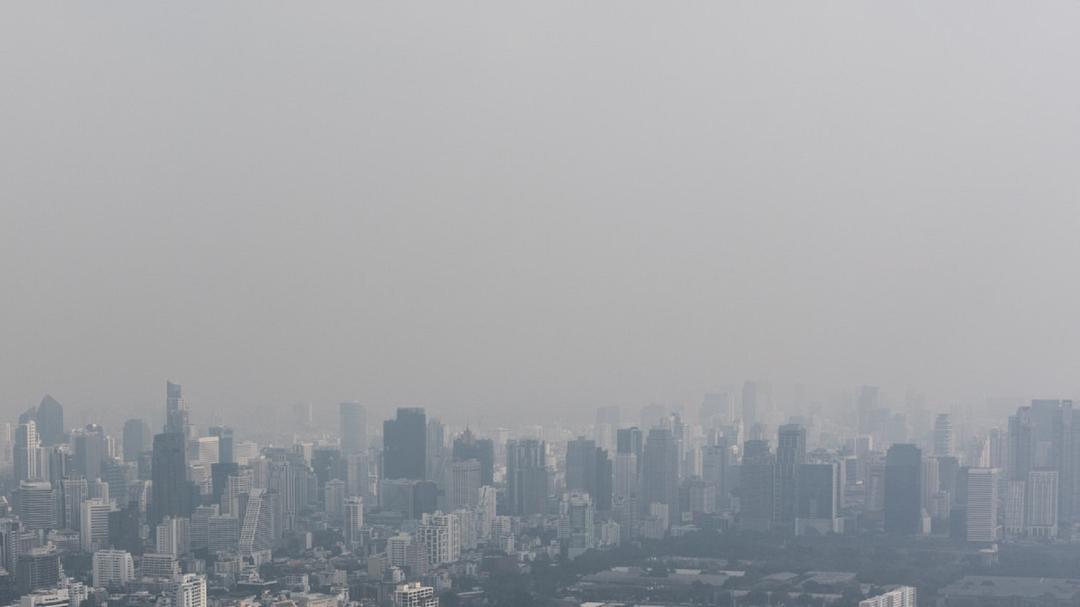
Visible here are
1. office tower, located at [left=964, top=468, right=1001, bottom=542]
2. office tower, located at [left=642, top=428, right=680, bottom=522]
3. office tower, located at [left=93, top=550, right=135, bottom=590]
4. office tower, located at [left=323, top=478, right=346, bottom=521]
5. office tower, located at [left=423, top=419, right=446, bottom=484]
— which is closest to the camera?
office tower, located at [left=93, top=550, right=135, bottom=590]

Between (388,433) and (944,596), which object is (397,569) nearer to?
(388,433)

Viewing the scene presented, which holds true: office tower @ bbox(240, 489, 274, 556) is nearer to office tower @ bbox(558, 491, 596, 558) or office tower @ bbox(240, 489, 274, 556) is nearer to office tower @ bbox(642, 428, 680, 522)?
office tower @ bbox(558, 491, 596, 558)

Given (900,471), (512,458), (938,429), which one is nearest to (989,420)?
(938,429)

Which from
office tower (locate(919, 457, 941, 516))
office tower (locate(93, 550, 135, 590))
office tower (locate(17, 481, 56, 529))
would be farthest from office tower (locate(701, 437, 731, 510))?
office tower (locate(17, 481, 56, 529))

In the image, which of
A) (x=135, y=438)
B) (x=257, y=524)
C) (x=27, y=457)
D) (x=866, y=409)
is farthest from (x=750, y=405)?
(x=27, y=457)

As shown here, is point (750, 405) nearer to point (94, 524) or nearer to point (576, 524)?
point (576, 524)
